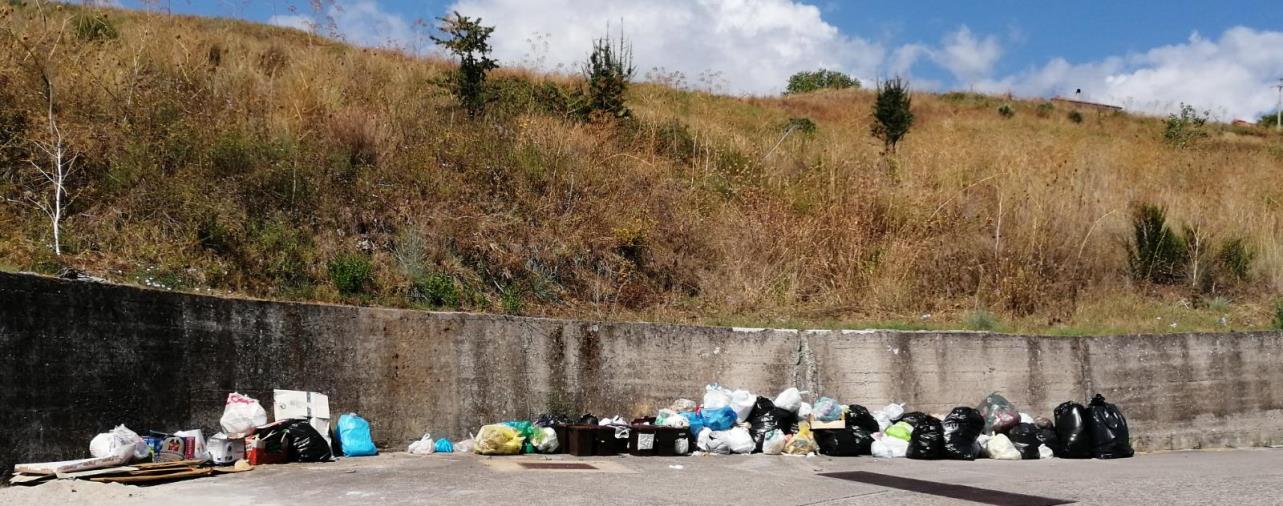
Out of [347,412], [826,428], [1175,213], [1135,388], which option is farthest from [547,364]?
[1175,213]

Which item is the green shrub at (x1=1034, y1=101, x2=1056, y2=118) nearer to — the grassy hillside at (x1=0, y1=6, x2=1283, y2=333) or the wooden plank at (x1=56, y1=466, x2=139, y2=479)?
the grassy hillside at (x1=0, y1=6, x2=1283, y2=333)

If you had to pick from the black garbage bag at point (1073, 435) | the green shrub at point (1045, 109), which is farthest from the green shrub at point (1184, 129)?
the black garbage bag at point (1073, 435)

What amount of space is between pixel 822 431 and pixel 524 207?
522cm

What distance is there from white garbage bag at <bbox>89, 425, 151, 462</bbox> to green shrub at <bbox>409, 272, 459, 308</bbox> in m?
3.68

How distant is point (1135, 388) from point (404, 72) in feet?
42.4

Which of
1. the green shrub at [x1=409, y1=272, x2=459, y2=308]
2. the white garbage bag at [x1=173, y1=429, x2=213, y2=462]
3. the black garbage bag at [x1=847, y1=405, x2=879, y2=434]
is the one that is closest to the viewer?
the white garbage bag at [x1=173, y1=429, x2=213, y2=462]

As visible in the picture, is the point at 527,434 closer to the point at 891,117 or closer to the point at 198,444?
the point at 198,444

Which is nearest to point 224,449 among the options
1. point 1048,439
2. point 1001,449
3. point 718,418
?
point 718,418

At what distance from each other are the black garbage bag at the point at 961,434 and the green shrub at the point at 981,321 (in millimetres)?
2389

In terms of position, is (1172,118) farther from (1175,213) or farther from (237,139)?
(237,139)

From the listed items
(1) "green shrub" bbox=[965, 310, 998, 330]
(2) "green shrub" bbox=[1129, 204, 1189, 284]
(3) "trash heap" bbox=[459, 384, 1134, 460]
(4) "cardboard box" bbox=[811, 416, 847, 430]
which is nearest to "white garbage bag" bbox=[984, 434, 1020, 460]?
(3) "trash heap" bbox=[459, 384, 1134, 460]

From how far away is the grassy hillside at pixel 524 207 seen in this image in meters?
10.6

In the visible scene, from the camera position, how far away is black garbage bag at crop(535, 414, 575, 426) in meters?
10.2

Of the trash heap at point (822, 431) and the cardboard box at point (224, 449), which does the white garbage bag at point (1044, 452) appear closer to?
the trash heap at point (822, 431)
